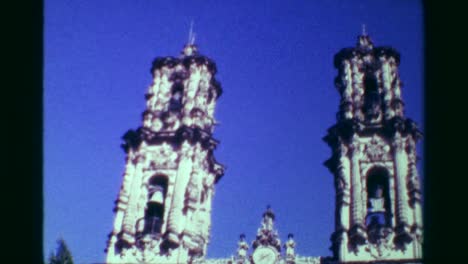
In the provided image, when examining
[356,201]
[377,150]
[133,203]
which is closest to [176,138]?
[133,203]

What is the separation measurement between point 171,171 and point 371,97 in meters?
7.98

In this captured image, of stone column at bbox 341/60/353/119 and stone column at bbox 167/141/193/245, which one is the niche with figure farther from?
stone column at bbox 167/141/193/245

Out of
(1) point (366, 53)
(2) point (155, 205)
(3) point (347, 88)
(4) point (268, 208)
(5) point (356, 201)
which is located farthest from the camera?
Result: (1) point (366, 53)

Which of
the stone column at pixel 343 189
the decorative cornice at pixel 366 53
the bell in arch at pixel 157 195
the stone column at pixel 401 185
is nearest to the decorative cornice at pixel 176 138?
the bell in arch at pixel 157 195

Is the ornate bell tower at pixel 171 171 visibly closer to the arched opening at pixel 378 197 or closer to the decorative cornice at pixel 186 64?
the decorative cornice at pixel 186 64

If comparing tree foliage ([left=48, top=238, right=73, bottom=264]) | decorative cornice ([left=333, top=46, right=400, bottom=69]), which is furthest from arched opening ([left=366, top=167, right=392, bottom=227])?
tree foliage ([left=48, top=238, right=73, bottom=264])

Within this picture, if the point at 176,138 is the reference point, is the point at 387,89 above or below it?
above

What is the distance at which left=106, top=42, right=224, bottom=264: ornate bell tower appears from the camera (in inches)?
827

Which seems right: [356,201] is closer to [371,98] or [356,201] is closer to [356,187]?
[356,187]

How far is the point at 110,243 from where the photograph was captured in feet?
70.2

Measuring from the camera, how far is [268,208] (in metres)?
21.4

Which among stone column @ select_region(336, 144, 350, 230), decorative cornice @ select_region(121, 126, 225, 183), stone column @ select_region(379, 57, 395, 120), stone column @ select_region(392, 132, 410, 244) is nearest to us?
stone column @ select_region(392, 132, 410, 244)

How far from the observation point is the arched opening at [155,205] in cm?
2175
